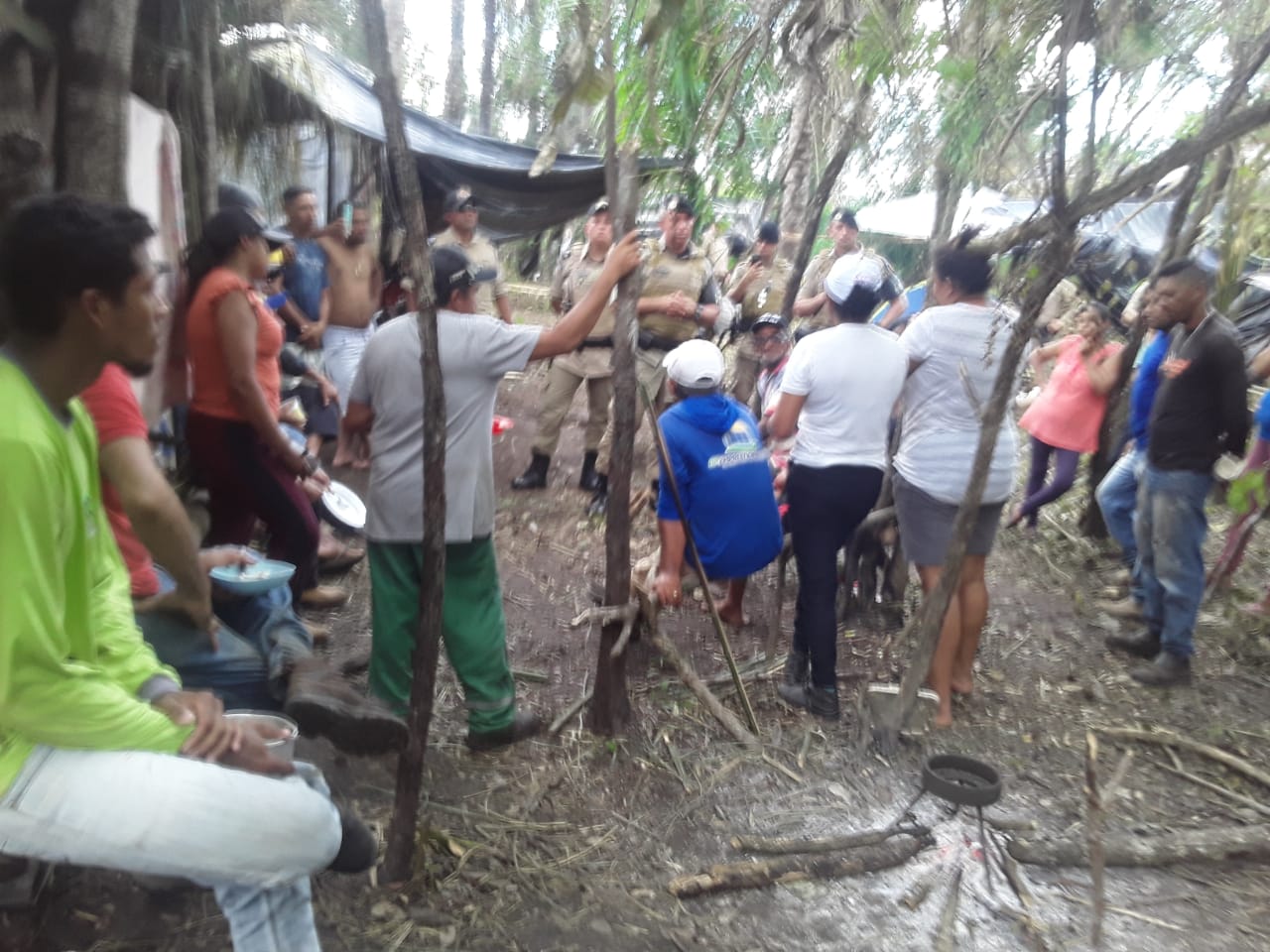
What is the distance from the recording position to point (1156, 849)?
2.90 metres

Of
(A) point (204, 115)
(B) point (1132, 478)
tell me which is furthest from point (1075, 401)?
(A) point (204, 115)

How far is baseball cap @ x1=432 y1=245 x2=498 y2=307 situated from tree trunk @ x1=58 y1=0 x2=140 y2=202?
119 centimetres

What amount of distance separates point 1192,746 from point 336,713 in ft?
10.9

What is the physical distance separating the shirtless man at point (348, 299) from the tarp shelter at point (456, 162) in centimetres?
74

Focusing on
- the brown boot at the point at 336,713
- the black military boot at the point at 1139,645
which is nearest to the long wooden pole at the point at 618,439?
the brown boot at the point at 336,713

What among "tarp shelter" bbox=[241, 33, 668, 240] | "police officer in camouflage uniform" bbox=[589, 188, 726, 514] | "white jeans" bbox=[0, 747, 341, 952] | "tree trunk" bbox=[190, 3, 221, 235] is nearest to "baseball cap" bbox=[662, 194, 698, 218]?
"police officer in camouflage uniform" bbox=[589, 188, 726, 514]

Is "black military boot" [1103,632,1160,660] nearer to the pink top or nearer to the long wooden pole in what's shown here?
the pink top

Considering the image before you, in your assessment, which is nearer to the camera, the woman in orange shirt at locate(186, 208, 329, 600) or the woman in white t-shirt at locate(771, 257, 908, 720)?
the woman in orange shirt at locate(186, 208, 329, 600)

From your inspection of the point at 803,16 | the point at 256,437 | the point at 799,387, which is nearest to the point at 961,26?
the point at 803,16

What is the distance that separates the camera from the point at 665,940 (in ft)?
8.06

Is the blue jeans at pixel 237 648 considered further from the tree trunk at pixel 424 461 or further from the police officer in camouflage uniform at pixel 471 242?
the police officer in camouflage uniform at pixel 471 242

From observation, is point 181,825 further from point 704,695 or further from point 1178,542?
point 1178,542

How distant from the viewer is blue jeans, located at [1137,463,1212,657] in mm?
4047

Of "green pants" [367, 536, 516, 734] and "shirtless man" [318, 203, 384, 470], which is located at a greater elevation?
"shirtless man" [318, 203, 384, 470]
